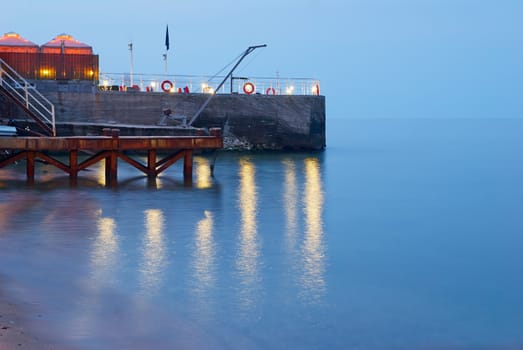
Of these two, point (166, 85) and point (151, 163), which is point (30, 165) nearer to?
point (151, 163)

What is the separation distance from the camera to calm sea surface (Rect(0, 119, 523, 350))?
13070 mm

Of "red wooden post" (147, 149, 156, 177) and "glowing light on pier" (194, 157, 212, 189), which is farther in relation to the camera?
"glowing light on pier" (194, 157, 212, 189)

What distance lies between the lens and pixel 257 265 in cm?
1794

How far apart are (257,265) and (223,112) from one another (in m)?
35.2

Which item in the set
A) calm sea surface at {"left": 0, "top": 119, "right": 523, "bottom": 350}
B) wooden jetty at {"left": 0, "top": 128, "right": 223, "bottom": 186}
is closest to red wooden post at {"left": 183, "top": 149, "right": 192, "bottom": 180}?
wooden jetty at {"left": 0, "top": 128, "right": 223, "bottom": 186}

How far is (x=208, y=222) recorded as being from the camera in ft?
78.4

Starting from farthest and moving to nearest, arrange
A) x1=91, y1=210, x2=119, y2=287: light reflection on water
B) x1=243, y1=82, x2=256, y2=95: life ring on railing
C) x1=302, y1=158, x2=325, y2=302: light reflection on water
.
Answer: x1=243, y1=82, x2=256, y2=95: life ring on railing → x1=91, y1=210, x2=119, y2=287: light reflection on water → x1=302, y1=158, x2=325, y2=302: light reflection on water

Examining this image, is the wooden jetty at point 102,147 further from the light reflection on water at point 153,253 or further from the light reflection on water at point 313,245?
the light reflection on water at point 153,253

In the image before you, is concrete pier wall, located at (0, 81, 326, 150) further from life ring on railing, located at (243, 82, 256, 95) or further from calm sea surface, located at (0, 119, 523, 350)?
calm sea surface, located at (0, 119, 523, 350)

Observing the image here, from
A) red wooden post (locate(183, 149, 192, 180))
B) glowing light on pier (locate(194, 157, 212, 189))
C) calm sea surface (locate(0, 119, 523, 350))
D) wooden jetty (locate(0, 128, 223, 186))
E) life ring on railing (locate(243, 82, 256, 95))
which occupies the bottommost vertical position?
calm sea surface (locate(0, 119, 523, 350))

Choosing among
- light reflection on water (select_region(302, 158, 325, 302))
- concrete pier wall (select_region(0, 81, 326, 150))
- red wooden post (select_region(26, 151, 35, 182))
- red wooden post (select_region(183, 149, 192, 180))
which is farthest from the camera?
concrete pier wall (select_region(0, 81, 326, 150))

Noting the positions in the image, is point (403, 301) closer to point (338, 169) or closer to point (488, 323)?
point (488, 323)

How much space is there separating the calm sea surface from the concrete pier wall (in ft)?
48.7

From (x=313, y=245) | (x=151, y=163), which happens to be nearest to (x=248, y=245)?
(x=313, y=245)
